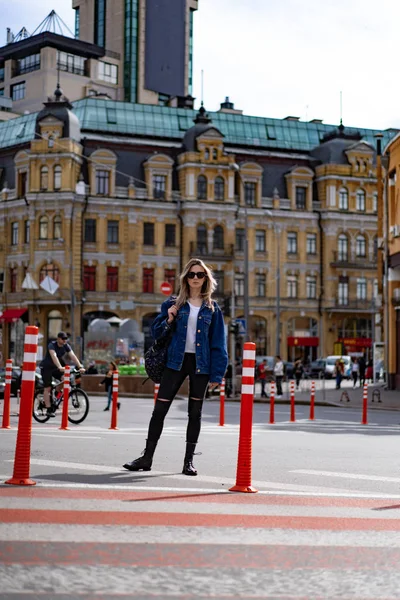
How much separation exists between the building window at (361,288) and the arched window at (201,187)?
1343 centimetres

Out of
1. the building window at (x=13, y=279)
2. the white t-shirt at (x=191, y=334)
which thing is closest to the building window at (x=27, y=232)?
the building window at (x=13, y=279)

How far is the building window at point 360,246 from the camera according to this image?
78.1 metres

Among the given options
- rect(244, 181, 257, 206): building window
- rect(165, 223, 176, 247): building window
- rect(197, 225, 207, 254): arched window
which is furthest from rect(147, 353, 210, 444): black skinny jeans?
rect(244, 181, 257, 206): building window

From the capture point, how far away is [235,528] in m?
6.42

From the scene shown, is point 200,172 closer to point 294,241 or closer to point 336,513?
point 294,241

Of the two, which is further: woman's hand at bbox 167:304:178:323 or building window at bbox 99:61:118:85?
building window at bbox 99:61:118:85

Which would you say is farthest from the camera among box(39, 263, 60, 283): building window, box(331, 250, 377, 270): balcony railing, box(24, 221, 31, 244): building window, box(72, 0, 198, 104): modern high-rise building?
box(72, 0, 198, 104): modern high-rise building

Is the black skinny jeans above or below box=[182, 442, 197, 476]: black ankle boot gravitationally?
above

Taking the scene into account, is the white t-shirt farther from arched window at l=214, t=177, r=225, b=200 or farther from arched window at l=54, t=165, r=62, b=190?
arched window at l=214, t=177, r=225, b=200

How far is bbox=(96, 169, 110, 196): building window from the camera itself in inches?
2825

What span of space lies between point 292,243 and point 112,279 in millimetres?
13821

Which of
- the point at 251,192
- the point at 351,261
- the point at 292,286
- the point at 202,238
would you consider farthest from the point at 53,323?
the point at 351,261

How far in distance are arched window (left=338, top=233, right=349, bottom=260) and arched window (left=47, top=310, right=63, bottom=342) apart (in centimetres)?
2123

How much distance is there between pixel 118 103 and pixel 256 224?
43.1 feet
